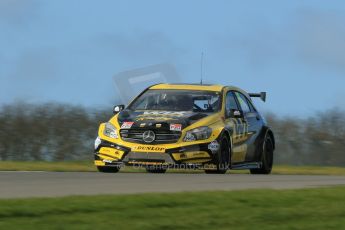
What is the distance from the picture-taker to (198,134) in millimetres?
16281

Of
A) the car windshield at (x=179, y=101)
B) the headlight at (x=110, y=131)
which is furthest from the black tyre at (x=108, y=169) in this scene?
the car windshield at (x=179, y=101)

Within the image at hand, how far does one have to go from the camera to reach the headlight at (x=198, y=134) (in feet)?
53.3

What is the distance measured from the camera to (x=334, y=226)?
881 cm

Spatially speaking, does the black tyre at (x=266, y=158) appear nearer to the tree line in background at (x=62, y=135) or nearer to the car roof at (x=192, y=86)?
the car roof at (x=192, y=86)

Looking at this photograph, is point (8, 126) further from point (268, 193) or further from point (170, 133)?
point (268, 193)

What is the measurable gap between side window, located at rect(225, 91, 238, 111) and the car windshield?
0.23 m

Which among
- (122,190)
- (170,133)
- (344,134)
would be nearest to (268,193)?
(122,190)

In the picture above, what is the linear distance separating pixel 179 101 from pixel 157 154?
5.41 feet

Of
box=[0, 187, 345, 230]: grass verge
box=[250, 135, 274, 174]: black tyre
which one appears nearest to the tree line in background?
box=[250, 135, 274, 174]: black tyre

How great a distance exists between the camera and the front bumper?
16109 mm

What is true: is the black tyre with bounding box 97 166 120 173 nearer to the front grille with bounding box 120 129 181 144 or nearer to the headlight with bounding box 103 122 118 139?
the headlight with bounding box 103 122 118 139

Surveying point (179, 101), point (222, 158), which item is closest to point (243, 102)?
point (179, 101)

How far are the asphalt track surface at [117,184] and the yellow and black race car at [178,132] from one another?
109cm

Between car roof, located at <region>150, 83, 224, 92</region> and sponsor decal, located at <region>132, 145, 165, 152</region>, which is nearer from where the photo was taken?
sponsor decal, located at <region>132, 145, 165, 152</region>
